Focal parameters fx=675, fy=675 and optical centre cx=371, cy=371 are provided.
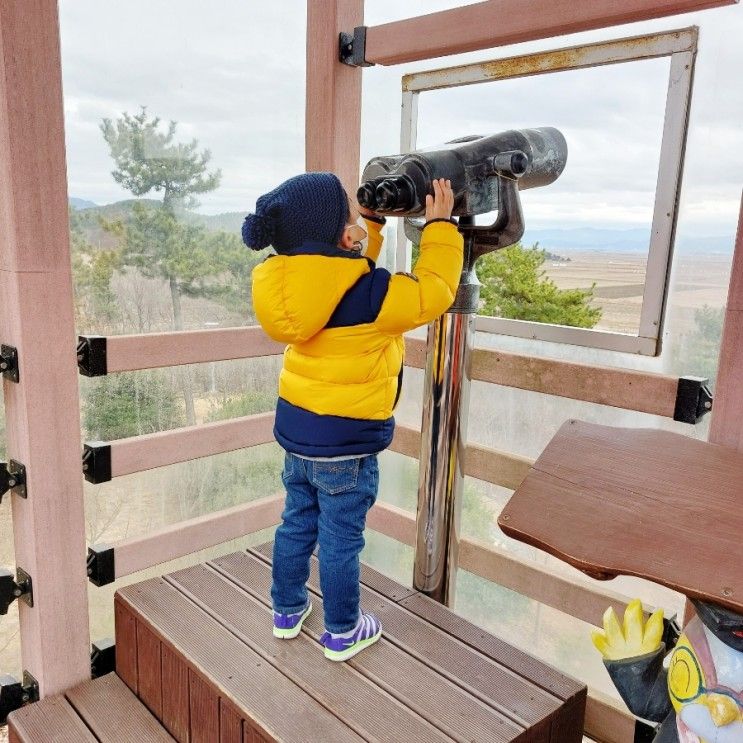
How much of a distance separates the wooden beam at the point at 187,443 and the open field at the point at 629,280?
946 mm

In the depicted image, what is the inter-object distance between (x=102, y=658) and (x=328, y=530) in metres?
0.78

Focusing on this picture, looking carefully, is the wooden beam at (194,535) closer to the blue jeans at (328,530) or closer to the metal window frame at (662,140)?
the blue jeans at (328,530)

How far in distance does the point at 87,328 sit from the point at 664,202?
137 cm

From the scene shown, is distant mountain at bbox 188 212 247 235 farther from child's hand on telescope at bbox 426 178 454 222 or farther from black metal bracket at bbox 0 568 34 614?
black metal bracket at bbox 0 568 34 614

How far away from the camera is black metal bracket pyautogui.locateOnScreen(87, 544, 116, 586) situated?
1664 mm

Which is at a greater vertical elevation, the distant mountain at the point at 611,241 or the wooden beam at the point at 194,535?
the distant mountain at the point at 611,241

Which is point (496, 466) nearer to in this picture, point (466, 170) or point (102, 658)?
point (466, 170)

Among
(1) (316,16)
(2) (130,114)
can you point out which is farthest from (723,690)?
(1) (316,16)

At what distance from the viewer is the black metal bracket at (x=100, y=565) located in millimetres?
1664

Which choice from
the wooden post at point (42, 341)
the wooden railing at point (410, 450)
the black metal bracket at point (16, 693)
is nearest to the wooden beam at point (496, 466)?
the wooden railing at point (410, 450)

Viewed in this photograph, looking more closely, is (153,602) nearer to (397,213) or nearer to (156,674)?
(156,674)

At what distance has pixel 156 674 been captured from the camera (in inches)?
61.2

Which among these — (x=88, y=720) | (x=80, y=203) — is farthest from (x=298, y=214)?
(x=88, y=720)

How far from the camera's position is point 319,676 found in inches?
55.0
